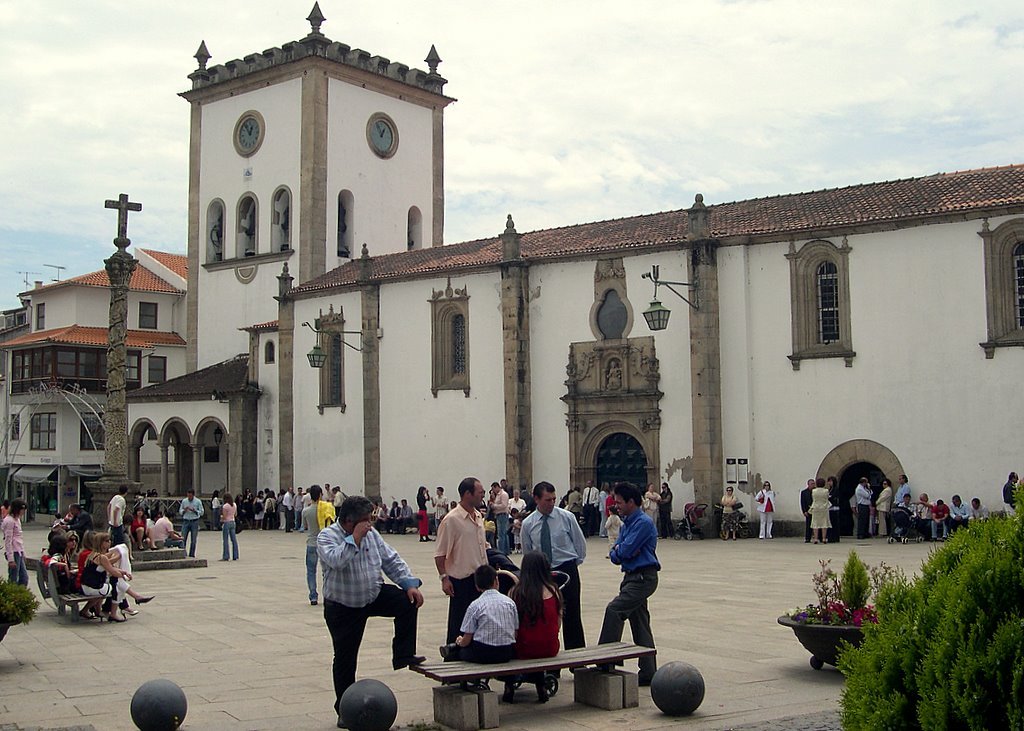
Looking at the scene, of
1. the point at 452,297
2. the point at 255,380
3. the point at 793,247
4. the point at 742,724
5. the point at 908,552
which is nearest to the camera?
the point at 742,724

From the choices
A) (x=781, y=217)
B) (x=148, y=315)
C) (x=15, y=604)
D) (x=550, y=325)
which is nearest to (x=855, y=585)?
(x=15, y=604)

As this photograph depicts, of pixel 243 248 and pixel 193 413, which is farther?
pixel 243 248

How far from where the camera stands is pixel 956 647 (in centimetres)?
448

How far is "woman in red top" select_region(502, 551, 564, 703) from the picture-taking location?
8.62 metres

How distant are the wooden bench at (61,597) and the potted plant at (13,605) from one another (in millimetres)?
3747

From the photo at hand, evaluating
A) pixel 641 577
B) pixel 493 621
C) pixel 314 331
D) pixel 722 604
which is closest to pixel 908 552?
pixel 722 604

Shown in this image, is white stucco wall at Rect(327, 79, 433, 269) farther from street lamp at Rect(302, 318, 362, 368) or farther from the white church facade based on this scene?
street lamp at Rect(302, 318, 362, 368)

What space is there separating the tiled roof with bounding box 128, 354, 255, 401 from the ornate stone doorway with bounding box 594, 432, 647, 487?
1500 centimetres

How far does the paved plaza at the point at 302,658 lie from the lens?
28.1 ft

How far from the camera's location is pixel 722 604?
48.2 feet

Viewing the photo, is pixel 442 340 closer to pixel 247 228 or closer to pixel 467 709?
pixel 247 228

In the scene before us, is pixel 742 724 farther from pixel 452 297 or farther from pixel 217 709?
pixel 452 297

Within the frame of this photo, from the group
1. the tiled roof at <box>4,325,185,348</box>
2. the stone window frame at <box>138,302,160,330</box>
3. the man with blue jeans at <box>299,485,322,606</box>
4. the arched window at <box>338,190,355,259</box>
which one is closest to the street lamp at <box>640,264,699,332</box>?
the man with blue jeans at <box>299,485,322,606</box>

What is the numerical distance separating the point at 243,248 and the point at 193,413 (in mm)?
7253
